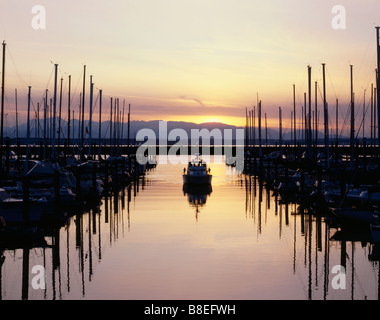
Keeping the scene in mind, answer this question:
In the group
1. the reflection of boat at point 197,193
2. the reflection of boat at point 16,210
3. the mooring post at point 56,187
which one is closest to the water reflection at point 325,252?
the reflection of boat at point 197,193

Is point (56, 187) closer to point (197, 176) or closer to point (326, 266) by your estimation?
point (326, 266)

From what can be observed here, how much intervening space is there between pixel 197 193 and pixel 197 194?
2.77 ft

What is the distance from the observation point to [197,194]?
54.6 metres

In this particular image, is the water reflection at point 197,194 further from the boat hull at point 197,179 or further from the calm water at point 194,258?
the calm water at point 194,258

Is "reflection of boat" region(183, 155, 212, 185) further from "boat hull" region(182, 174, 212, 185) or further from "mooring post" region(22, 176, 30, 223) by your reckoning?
"mooring post" region(22, 176, 30, 223)

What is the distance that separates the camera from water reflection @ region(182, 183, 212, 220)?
4694 centimetres

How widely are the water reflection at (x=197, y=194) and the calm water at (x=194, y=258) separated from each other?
3.87m

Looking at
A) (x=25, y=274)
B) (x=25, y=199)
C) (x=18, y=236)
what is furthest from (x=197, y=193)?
(x=25, y=274)

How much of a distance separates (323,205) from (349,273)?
1749 centimetres

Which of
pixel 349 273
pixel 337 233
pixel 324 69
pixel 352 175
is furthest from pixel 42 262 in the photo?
pixel 324 69

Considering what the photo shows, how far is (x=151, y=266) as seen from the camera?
2497 centimetres

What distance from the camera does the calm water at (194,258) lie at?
70.5ft
